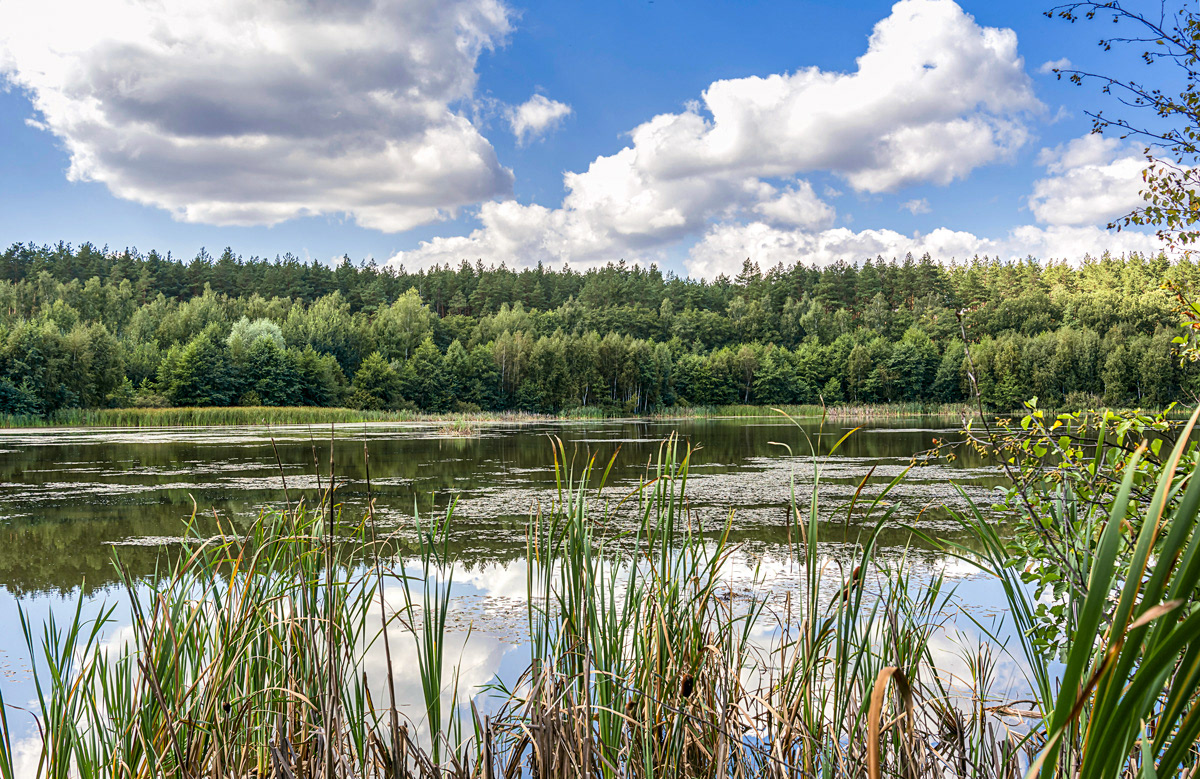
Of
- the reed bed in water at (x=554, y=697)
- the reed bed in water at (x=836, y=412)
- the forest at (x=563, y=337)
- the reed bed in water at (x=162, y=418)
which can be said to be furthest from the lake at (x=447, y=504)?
the reed bed in water at (x=836, y=412)

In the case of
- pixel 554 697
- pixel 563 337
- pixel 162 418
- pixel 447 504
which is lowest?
pixel 162 418

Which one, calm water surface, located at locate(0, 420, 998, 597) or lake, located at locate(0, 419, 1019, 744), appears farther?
calm water surface, located at locate(0, 420, 998, 597)

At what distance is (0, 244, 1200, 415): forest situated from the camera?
4875 cm

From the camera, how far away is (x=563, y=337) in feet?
202

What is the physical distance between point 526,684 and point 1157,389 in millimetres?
60994

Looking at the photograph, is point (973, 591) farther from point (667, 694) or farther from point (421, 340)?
point (421, 340)

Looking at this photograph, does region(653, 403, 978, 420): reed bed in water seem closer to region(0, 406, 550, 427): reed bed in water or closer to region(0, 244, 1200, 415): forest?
region(0, 244, 1200, 415): forest

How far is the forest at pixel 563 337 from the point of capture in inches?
1919

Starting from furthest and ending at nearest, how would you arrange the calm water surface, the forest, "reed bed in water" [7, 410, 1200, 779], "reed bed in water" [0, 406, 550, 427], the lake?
1. the forest
2. "reed bed in water" [0, 406, 550, 427]
3. the calm water surface
4. the lake
5. "reed bed in water" [7, 410, 1200, 779]

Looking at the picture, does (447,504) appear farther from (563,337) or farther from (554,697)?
(563,337)

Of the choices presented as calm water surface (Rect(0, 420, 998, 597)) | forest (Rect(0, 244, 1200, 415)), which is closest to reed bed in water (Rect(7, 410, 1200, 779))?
calm water surface (Rect(0, 420, 998, 597))

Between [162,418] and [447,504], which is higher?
[447,504]

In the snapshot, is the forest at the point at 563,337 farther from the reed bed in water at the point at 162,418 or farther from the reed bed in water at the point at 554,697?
the reed bed in water at the point at 554,697

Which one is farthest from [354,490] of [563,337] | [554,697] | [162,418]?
[563,337]
